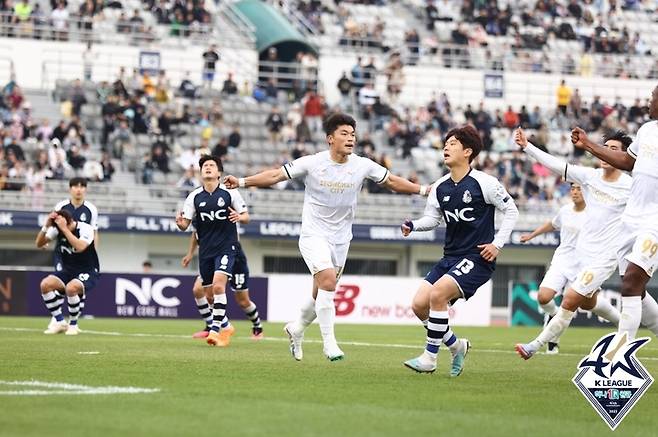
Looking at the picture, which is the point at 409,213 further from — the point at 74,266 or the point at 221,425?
the point at 221,425

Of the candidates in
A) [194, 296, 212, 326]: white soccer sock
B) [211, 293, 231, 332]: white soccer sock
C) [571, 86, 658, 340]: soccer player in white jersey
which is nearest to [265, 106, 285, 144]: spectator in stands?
[194, 296, 212, 326]: white soccer sock

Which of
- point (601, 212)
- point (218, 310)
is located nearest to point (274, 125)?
point (218, 310)

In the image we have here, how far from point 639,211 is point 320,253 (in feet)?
12.9

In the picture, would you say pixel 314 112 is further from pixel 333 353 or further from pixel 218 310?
pixel 333 353

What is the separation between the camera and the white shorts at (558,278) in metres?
19.9

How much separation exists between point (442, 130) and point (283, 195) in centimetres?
792

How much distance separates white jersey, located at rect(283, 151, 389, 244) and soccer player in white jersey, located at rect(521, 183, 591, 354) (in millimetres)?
5453

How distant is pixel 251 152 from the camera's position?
4306cm

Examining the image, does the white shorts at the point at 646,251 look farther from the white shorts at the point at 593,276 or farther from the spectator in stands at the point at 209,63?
the spectator in stands at the point at 209,63

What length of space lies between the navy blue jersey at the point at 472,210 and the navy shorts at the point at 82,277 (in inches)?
403

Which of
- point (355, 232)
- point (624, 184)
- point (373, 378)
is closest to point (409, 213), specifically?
point (355, 232)

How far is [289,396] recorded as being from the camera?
10.7 metres

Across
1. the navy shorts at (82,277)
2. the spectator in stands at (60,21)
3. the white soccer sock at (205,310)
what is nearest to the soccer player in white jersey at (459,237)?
the white soccer sock at (205,310)

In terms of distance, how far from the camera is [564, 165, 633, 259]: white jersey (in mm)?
17016
